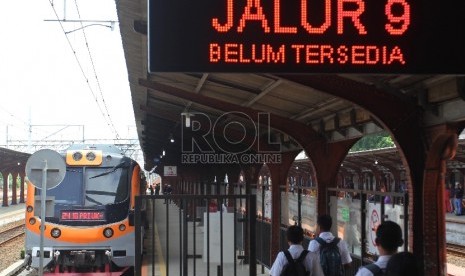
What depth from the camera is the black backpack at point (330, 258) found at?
630 cm

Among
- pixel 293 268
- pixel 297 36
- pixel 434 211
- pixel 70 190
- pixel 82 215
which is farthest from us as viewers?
pixel 70 190

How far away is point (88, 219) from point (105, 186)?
0.75 m

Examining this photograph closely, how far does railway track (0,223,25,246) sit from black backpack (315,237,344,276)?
18.3 meters

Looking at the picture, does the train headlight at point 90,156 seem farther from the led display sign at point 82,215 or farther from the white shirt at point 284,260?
the white shirt at point 284,260

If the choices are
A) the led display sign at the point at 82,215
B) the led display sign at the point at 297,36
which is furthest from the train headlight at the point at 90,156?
the led display sign at the point at 297,36

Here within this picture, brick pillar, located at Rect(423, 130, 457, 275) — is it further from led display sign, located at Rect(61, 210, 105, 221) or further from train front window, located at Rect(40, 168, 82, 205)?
train front window, located at Rect(40, 168, 82, 205)

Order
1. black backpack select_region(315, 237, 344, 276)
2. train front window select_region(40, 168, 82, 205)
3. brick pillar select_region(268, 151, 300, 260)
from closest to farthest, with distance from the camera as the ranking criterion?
1. black backpack select_region(315, 237, 344, 276)
2. train front window select_region(40, 168, 82, 205)
3. brick pillar select_region(268, 151, 300, 260)

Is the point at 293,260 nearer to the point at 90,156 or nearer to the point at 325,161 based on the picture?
the point at 325,161

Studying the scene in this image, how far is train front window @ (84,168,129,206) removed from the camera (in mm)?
12672

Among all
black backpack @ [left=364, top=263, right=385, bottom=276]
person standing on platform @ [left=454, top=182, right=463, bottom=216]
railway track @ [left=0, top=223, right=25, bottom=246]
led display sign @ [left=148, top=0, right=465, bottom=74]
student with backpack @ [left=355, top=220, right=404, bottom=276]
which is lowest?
railway track @ [left=0, top=223, right=25, bottom=246]

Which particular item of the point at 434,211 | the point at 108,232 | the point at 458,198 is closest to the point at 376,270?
the point at 434,211

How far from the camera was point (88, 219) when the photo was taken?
12492 mm

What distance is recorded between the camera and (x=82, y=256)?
12.3 meters

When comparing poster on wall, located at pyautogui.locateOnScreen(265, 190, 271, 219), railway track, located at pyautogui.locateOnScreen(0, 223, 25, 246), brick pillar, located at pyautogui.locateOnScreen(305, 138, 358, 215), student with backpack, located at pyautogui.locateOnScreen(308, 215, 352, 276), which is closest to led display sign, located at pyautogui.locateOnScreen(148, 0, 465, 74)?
student with backpack, located at pyautogui.locateOnScreen(308, 215, 352, 276)
